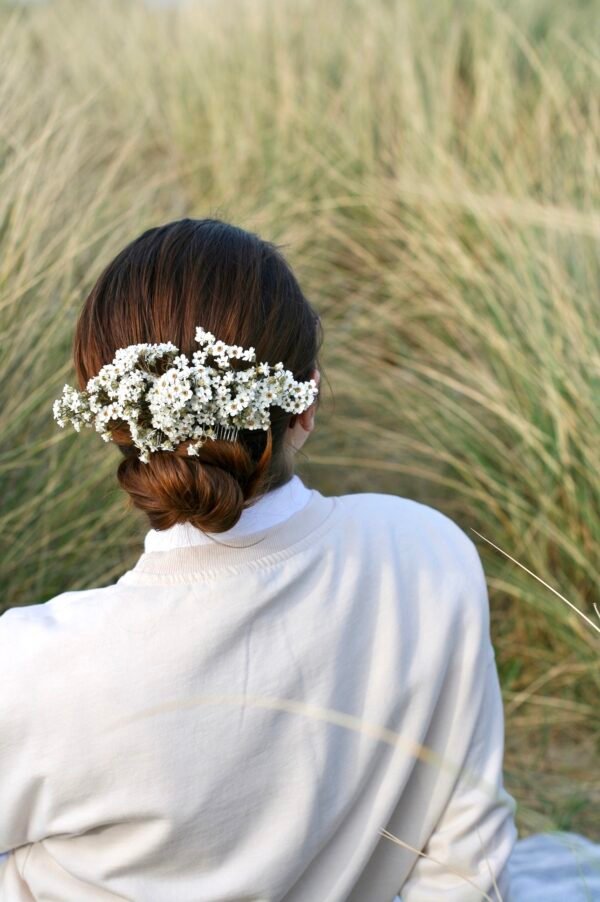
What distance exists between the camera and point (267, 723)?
143 cm

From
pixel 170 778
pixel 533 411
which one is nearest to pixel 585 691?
pixel 533 411

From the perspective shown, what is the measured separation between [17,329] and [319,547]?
146 centimetres

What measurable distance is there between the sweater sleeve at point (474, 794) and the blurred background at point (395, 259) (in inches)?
40.0

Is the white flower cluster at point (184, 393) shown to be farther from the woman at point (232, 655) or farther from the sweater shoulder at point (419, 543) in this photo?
the sweater shoulder at point (419, 543)

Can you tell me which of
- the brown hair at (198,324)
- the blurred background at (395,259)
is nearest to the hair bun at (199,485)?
the brown hair at (198,324)

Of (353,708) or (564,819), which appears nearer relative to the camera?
(353,708)

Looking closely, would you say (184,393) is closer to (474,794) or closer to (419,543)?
(419,543)

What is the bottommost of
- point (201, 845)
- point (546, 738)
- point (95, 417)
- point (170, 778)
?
point (546, 738)

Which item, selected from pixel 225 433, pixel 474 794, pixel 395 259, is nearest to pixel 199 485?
pixel 225 433

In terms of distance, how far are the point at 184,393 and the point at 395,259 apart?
117 inches

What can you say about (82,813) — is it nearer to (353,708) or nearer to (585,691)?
(353,708)

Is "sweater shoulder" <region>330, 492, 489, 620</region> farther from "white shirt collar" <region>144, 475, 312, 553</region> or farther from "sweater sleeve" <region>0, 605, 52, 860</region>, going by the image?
"sweater sleeve" <region>0, 605, 52, 860</region>

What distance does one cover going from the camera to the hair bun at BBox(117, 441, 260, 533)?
1.35m

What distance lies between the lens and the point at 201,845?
4.76 ft
